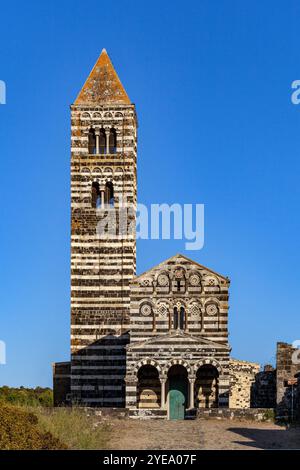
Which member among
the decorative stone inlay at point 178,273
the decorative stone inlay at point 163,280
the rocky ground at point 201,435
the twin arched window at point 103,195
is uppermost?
the twin arched window at point 103,195

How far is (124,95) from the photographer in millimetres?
47219

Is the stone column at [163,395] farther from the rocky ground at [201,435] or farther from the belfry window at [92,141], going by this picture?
the belfry window at [92,141]

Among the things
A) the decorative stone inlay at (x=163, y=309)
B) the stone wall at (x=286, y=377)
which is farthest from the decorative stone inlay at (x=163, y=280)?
the stone wall at (x=286, y=377)

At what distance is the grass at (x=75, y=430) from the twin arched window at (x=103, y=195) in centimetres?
1858

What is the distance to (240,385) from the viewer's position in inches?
1849

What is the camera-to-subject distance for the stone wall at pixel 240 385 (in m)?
46.5

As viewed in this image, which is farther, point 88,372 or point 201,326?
point 88,372

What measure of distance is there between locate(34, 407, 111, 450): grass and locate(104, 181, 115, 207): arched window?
18683 millimetres

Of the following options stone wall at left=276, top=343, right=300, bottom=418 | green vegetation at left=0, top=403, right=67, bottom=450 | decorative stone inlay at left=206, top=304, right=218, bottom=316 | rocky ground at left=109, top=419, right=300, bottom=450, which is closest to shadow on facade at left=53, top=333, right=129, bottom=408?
decorative stone inlay at left=206, top=304, right=218, bottom=316

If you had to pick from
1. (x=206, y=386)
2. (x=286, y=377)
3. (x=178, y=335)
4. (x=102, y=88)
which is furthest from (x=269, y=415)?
(x=102, y=88)

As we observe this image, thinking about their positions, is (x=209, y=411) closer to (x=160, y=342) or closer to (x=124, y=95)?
(x=160, y=342)

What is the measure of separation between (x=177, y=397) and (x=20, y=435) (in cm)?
2052

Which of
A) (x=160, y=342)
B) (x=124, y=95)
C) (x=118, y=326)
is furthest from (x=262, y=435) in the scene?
(x=124, y=95)

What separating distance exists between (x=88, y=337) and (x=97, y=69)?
14567mm
